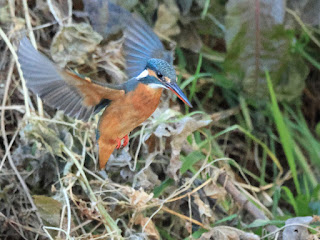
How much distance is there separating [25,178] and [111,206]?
12.2 inches

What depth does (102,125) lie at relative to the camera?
3.61ft

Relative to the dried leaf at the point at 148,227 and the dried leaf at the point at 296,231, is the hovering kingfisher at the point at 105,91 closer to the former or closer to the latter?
the dried leaf at the point at 148,227

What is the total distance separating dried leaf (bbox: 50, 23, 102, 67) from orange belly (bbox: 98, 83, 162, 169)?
0.67 metres

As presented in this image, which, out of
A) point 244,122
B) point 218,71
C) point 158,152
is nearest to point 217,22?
point 218,71

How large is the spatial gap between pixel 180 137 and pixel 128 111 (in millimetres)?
539

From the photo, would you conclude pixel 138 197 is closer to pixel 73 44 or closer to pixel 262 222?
pixel 262 222

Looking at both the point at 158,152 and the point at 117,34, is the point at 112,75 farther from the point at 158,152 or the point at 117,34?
the point at 158,152

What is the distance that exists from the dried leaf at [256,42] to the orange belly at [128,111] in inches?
40.7

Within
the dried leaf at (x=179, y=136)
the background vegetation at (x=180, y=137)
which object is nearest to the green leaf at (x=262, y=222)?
the background vegetation at (x=180, y=137)

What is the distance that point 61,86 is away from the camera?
100 cm

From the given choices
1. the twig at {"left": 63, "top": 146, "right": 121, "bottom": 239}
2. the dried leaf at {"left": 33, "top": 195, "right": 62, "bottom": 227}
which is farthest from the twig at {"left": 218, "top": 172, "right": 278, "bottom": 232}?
the dried leaf at {"left": 33, "top": 195, "right": 62, "bottom": 227}

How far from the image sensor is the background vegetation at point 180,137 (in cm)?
153

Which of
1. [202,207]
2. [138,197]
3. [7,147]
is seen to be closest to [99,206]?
[138,197]

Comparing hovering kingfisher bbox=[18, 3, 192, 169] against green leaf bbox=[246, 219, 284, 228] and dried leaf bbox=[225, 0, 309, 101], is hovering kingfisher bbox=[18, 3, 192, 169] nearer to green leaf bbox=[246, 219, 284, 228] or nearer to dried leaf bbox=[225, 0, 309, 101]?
green leaf bbox=[246, 219, 284, 228]
